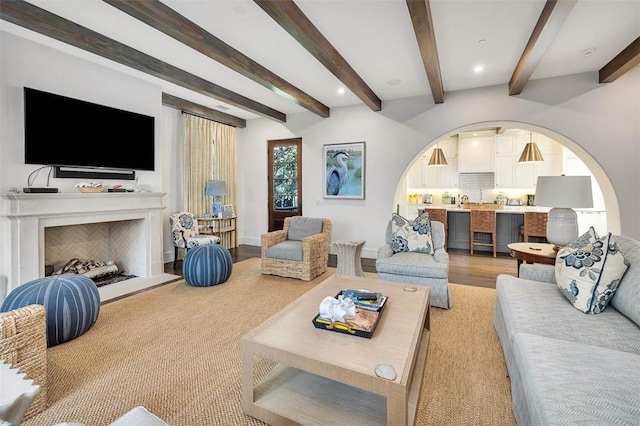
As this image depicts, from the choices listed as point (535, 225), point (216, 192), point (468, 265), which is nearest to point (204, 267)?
point (216, 192)

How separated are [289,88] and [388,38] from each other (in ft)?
5.57

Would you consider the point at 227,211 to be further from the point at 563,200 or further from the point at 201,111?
the point at 563,200

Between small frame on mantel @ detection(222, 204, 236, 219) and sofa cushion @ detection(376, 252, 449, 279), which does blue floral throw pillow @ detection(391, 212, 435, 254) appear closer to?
sofa cushion @ detection(376, 252, 449, 279)

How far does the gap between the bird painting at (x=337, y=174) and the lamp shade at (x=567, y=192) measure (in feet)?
10.3

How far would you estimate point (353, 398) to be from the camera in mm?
1568

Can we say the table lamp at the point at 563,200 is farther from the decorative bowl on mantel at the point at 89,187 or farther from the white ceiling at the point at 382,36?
the decorative bowl on mantel at the point at 89,187

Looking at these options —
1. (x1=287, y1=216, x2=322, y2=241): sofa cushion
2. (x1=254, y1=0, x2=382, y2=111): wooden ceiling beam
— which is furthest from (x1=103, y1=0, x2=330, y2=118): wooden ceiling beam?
(x1=287, y1=216, x2=322, y2=241): sofa cushion

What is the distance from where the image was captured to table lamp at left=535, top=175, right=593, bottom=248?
2732mm

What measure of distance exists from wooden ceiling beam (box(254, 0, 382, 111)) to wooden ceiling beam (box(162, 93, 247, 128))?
2.88 metres

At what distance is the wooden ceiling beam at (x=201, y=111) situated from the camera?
478 centimetres

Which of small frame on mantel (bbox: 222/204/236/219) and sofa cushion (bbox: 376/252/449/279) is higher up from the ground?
small frame on mantel (bbox: 222/204/236/219)

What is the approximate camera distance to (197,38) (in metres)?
2.78

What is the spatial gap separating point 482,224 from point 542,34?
3.72 m

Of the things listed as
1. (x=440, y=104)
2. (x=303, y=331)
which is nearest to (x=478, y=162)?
(x=440, y=104)
